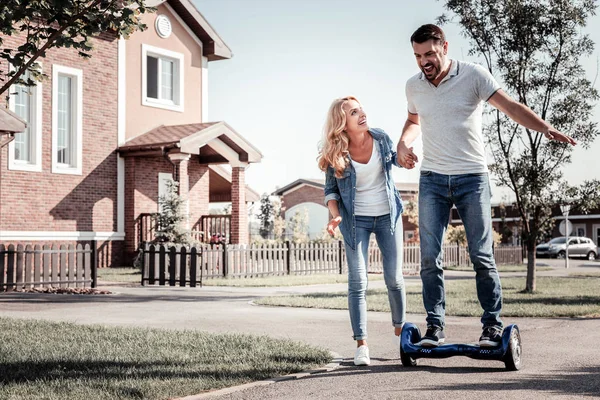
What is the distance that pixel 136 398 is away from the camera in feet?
15.8

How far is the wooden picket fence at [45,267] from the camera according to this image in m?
15.0

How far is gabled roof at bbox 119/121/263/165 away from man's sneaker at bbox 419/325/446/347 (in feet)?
52.9

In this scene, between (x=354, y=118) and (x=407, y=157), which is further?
(x=354, y=118)

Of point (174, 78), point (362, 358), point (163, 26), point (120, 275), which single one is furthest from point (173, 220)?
point (362, 358)

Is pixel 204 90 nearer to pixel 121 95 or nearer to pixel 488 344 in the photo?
pixel 121 95

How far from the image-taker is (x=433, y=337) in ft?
18.6

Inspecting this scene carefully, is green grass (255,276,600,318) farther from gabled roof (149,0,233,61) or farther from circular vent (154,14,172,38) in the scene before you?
gabled roof (149,0,233,61)

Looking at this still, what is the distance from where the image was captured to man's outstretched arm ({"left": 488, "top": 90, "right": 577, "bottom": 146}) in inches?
201

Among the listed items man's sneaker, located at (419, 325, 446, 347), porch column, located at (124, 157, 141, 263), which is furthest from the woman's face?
porch column, located at (124, 157, 141, 263)

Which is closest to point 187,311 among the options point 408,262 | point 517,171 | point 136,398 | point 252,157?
point 136,398

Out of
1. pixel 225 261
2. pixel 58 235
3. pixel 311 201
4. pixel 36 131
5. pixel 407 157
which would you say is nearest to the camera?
pixel 407 157

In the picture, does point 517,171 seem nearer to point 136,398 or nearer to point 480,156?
point 480,156

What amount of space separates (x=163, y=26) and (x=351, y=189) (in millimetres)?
19402

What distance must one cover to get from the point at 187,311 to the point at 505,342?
20.9 feet
